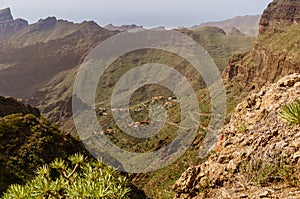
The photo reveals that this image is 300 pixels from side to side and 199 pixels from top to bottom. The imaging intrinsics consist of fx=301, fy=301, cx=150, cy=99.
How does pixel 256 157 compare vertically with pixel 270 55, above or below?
above

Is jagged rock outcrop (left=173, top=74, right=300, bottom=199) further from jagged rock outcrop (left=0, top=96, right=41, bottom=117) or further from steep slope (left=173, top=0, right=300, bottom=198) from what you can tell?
jagged rock outcrop (left=0, top=96, right=41, bottom=117)

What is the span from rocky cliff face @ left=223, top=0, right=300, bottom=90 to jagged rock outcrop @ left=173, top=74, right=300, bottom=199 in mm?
94939

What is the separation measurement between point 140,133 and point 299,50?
67605 mm

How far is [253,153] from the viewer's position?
11734 millimetres

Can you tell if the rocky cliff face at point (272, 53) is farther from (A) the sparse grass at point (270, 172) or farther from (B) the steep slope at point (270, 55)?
(A) the sparse grass at point (270, 172)

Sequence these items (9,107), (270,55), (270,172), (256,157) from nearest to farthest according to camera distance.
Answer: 1. (270,172)
2. (256,157)
3. (9,107)
4. (270,55)

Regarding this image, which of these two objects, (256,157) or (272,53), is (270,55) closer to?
(272,53)

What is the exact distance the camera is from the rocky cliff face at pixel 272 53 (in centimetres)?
11550

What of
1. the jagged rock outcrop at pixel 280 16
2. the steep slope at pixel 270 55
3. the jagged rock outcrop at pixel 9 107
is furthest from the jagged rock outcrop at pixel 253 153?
the jagged rock outcrop at pixel 280 16

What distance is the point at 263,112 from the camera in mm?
15250

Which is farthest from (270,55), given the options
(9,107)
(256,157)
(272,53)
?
(256,157)

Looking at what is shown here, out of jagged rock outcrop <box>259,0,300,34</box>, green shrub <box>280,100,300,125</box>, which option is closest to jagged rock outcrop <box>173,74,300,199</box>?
green shrub <box>280,100,300,125</box>

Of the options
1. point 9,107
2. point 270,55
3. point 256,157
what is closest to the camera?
point 256,157

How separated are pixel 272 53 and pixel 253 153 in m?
125
